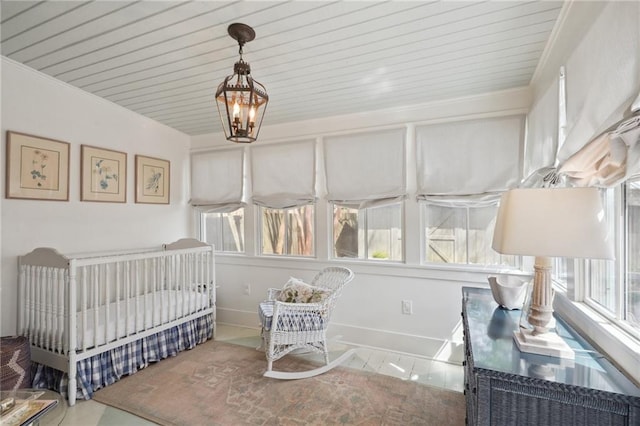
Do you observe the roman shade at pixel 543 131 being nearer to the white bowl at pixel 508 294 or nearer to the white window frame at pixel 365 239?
the white bowl at pixel 508 294

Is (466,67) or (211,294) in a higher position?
(466,67)

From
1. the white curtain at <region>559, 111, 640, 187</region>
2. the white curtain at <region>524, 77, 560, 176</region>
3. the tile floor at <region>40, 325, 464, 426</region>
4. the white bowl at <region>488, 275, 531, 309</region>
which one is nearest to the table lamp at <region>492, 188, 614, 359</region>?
the white curtain at <region>559, 111, 640, 187</region>

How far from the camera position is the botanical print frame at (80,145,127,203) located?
9.69 ft

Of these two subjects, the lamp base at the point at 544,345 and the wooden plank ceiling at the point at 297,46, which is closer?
the lamp base at the point at 544,345

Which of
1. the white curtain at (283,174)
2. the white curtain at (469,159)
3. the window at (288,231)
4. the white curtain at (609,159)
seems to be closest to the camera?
the white curtain at (609,159)

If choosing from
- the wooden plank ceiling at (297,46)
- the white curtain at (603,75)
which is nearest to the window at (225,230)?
the wooden plank ceiling at (297,46)

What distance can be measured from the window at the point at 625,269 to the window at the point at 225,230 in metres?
3.39

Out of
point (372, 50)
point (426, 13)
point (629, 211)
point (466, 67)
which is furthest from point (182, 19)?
point (629, 211)

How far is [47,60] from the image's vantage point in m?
2.45

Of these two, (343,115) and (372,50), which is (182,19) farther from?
(343,115)

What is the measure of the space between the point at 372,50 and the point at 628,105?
5.17ft

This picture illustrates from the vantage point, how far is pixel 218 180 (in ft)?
12.9

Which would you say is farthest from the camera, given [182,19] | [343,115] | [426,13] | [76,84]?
[343,115]

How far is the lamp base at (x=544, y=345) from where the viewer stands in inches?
48.6
